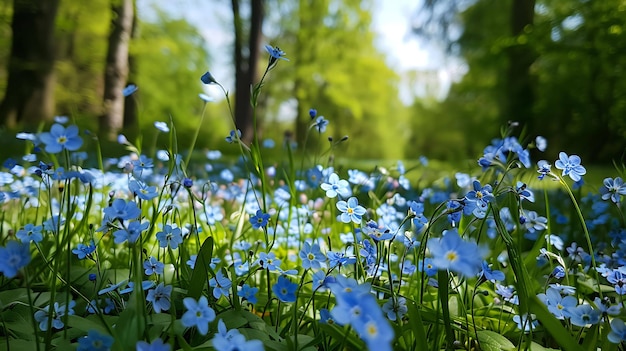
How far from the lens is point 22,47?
653 centimetres

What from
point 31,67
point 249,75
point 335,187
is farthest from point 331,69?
point 335,187

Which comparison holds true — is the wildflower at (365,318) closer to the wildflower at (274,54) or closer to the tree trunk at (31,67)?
the wildflower at (274,54)

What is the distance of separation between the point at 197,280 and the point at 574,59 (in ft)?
17.5

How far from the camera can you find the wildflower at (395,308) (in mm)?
841

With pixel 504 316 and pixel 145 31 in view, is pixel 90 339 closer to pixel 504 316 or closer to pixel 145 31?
pixel 504 316

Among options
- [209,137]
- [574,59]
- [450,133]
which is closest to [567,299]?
[574,59]

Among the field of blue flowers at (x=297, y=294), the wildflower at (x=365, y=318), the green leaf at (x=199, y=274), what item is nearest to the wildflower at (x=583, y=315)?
the field of blue flowers at (x=297, y=294)

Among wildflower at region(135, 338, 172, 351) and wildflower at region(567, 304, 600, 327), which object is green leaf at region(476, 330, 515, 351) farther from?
wildflower at region(135, 338, 172, 351)

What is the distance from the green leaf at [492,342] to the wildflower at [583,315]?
0.14 m

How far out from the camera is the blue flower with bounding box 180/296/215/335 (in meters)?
0.68

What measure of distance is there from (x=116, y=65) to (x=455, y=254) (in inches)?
313

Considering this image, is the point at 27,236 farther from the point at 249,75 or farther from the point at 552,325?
the point at 249,75

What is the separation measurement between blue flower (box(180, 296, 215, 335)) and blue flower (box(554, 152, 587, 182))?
85cm

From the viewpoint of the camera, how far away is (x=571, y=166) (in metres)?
1.10
